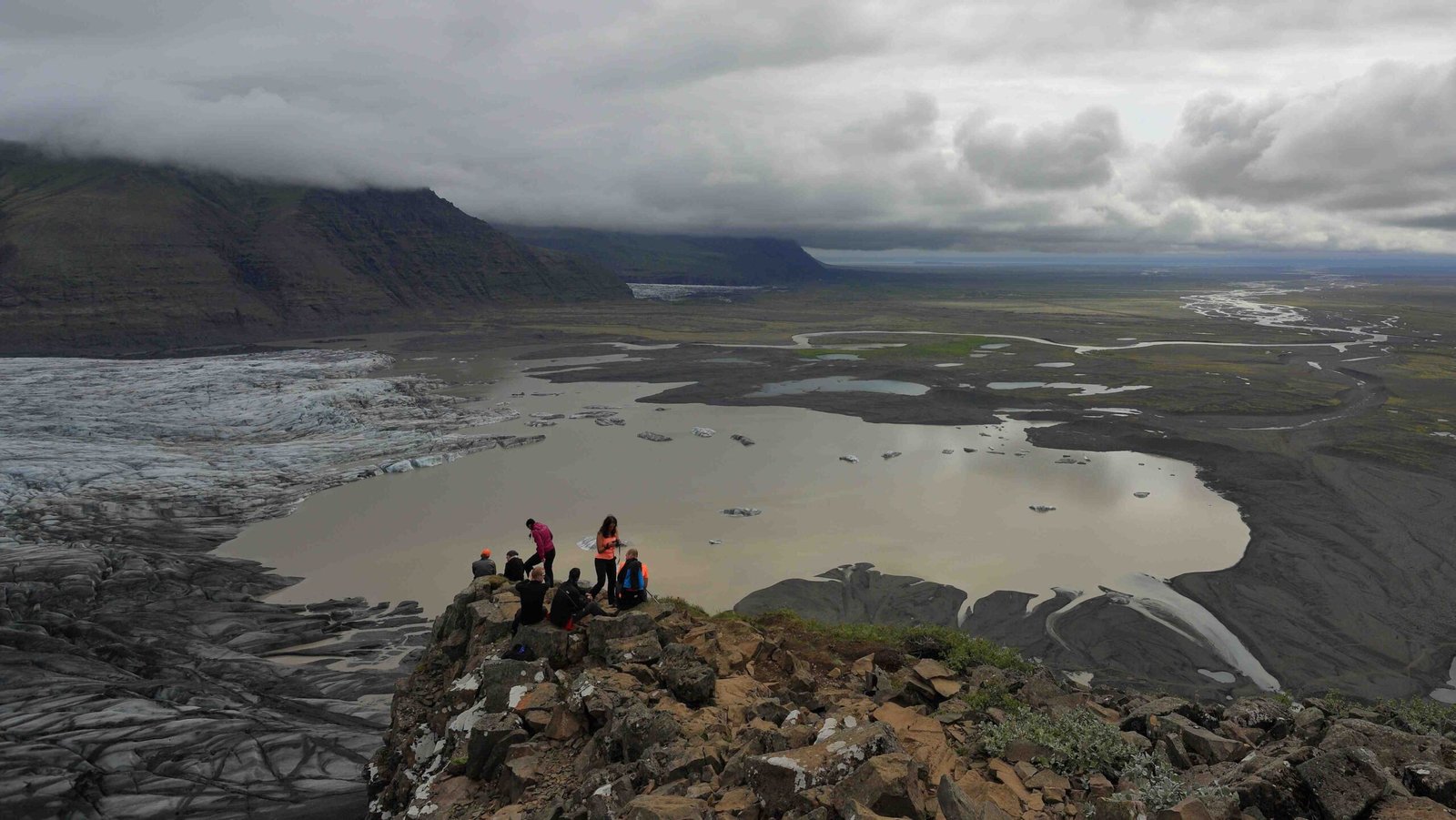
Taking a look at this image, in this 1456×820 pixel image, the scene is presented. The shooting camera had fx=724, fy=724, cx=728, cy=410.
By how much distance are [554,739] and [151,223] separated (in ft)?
554

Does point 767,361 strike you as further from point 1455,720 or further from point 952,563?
point 1455,720

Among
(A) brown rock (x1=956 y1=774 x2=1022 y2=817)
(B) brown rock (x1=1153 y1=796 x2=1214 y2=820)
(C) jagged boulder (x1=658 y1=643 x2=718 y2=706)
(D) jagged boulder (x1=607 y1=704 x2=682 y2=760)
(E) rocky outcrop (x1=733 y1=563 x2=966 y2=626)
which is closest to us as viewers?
(B) brown rock (x1=1153 y1=796 x2=1214 y2=820)

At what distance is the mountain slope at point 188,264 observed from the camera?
4439 inches

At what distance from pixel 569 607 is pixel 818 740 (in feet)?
19.0

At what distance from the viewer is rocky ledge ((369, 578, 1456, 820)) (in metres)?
8.15

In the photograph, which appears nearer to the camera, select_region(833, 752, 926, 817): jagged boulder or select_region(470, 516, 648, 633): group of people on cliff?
select_region(833, 752, 926, 817): jagged boulder

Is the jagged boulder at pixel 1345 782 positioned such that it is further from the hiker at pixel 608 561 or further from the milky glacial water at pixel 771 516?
the milky glacial water at pixel 771 516

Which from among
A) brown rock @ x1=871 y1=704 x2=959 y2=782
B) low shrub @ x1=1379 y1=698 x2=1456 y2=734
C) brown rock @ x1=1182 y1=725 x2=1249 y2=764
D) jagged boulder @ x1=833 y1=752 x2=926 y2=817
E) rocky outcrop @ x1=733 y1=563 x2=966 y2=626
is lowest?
rocky outcrop @ x1=733 y1=563 x2=966 y2=626

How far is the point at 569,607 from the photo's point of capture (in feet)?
43.7

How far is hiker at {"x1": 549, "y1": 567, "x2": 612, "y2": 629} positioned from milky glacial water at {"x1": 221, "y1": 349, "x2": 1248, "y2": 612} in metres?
14.9

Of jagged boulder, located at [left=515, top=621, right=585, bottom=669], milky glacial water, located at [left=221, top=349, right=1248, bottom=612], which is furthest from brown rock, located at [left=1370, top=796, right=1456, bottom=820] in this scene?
milky glacial water, located at [left=221, top=349, right=1248, bottom=612]

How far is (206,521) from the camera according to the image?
36781 mm

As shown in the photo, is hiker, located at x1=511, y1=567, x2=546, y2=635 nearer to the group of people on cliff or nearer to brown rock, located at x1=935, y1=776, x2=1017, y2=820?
the group of people on cliff

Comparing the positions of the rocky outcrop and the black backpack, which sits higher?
the black backpack
